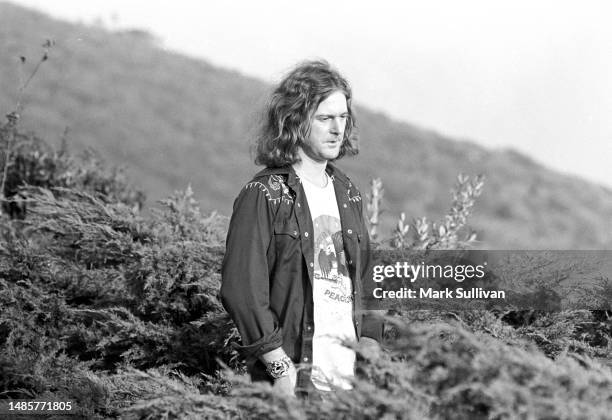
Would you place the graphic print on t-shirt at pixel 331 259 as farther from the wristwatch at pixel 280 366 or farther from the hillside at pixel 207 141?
the hillside at pixel 207 141

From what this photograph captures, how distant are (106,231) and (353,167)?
73.3ft

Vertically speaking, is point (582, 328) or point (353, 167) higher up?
point (353, 167)

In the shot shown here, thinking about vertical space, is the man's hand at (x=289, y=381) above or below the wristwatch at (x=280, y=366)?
below

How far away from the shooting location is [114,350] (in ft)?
16.0

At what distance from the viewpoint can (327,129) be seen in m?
3.07

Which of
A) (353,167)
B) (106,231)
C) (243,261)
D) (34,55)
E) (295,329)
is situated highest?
(34,55)

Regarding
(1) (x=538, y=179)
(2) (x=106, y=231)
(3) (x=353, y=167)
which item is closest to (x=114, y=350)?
(2) (x=106, y=231)

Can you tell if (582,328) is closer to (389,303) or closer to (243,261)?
(389,303)

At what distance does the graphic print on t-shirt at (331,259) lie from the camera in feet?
9.80

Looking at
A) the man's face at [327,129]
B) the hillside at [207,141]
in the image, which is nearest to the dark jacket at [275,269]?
the man's face at [327,129]

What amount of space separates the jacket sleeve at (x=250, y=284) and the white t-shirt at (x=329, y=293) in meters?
0.16

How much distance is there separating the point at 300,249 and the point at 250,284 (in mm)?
239

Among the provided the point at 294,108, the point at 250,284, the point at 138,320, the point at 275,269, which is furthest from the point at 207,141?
the point at 250,284

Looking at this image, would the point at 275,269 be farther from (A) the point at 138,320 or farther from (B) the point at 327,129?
(A) the point at 138,320
